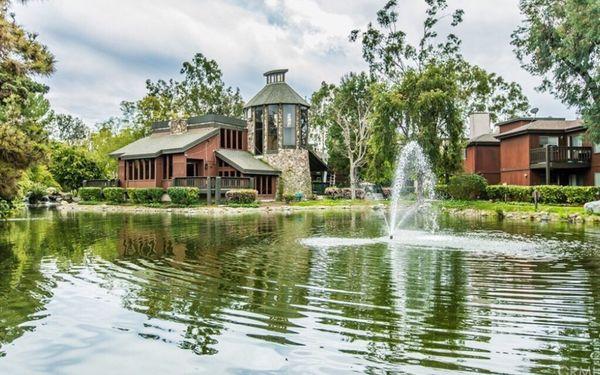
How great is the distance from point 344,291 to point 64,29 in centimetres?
2020

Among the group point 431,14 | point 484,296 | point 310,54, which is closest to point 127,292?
point 484,296

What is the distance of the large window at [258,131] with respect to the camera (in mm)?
46438

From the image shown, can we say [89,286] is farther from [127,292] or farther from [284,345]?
[284,345]

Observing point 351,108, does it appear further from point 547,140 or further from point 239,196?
point 547,140

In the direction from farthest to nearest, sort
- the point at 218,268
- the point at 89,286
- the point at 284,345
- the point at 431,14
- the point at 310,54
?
the point at 310,54, the point at 431,14, the point at 218,268, the point at 89,286, the point at 284,345

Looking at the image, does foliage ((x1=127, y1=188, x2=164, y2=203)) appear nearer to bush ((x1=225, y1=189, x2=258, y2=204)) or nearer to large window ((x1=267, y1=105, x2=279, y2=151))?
bush ((x1=225, y1=189, x2=258, y2=204))

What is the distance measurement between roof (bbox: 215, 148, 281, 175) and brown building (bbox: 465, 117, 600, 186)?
18.5 m

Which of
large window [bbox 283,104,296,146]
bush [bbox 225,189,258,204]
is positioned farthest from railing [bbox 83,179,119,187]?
large window [bbox 283,104,296,146]

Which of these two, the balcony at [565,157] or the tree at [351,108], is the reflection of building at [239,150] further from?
the balcony at [565,157]

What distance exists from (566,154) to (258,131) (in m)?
25.9

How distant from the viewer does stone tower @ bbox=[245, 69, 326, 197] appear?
44.8 meters

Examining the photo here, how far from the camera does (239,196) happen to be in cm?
3750

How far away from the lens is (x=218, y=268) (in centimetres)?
1043

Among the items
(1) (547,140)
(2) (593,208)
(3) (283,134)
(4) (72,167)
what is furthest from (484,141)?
(4) (72,167)
